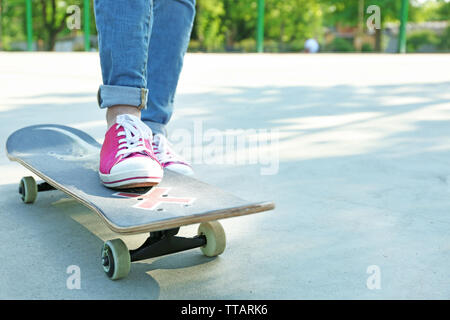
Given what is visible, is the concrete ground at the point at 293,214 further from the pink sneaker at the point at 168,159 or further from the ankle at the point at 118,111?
the ankle at the point at 118,111

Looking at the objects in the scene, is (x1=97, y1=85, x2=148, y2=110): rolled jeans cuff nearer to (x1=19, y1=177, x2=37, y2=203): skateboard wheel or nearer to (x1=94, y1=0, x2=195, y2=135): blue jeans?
(x1=94, y1=0, x2=195, y2=135): blue jeans

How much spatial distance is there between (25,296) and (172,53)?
1119mm

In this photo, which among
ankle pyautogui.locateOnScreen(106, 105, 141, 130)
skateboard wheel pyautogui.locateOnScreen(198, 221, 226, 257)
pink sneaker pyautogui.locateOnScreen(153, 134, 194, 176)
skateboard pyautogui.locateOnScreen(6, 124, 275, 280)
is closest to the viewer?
skateboard pyautogui.locateOnScreen(6, 124, 275, 280)

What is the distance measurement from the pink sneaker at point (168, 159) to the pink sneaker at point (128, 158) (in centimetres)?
21

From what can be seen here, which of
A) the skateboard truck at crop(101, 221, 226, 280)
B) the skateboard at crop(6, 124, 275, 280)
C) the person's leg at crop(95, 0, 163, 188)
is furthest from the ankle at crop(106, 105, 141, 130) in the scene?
A: the skateboard truck at crop(101, 221, 226, 280)

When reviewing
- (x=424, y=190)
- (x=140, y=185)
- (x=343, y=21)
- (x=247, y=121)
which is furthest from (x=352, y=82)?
(x=343, y=21)

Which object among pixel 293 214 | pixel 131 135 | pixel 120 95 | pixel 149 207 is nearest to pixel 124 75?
pixel 120 95

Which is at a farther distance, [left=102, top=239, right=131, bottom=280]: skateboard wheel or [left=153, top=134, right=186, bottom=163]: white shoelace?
[left=153, top=134, right=186, bottom=163]: white shoelace

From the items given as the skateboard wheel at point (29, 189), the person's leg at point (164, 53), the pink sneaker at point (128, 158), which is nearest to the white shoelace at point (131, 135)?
the pink sneaker at point (128, 158)

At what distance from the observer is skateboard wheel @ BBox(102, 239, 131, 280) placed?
1.29 metres

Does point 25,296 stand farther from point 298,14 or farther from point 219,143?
point 298,14

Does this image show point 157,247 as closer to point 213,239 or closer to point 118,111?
point 213,239

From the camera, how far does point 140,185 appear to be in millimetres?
1467

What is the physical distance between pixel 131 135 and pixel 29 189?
0.59 metres
